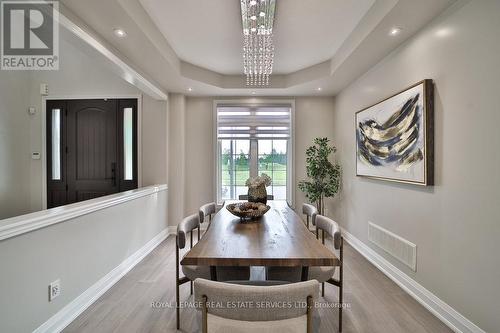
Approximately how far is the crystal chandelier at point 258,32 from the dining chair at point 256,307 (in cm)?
224

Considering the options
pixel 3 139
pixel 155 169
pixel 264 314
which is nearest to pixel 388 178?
pixel 264 314

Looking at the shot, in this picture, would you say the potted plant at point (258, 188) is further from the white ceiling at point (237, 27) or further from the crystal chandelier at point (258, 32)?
the white ceiling at point (237, 27)

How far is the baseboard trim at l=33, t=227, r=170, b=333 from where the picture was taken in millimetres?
1915

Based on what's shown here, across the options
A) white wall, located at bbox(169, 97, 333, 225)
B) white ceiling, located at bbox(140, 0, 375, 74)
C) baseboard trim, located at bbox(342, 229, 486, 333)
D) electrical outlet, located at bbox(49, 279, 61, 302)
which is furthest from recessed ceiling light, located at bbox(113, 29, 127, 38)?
baseboard trim, located at bbox(342, 229, 486, 333)

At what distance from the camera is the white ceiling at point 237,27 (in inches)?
95.7

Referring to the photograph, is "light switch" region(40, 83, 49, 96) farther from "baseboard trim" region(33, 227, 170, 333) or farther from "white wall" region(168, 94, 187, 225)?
"baseboard trim" region(33, 227, 170, 333)

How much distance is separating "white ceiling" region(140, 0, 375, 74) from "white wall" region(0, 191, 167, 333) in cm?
210

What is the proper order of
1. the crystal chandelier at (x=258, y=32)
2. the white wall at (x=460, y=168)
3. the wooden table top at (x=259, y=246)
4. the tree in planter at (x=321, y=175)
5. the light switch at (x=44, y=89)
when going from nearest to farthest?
the wooden table top at (x=259, y=246) < the white wall at (x=460, y=168) < the crystal chandelier at (x=258, y=32) < the light switch at (x=44, y=89) < the tree in planter at (x=321, y=175)

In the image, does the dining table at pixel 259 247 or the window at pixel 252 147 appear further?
the window at pixel 252 147

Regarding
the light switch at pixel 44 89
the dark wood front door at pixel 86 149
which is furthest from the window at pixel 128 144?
the light switch at pixel 44 89

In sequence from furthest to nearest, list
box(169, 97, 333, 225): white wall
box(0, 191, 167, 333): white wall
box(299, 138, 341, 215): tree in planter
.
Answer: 1. box(169, 97, 333, 225): white wall
2. box(299, 138, 341, 215): tree in planter
3. box(0, 191, 167, 333): white wall

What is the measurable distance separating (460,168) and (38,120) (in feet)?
18.5

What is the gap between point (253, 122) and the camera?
4.91 meters

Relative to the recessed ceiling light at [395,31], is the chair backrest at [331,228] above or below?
below
